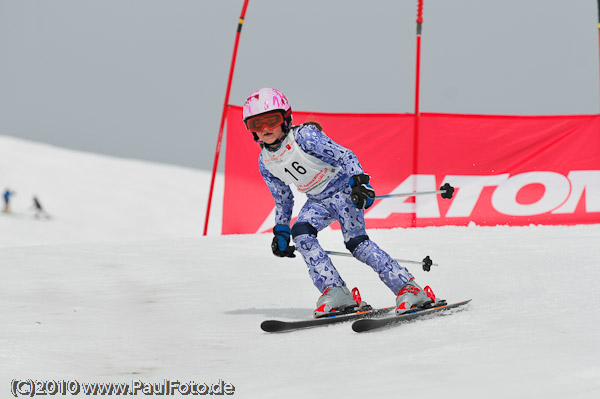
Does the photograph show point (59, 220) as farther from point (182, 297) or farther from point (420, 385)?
point (420, 385)

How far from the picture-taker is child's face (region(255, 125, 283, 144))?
4500mm

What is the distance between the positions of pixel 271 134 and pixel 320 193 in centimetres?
51

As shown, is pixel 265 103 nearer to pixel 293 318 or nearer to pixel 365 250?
pixel 365 250

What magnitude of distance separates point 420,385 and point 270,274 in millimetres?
4327

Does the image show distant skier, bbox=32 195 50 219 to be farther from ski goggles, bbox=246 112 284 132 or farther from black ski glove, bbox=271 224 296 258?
ski goggles, bbox=246 112 284 132

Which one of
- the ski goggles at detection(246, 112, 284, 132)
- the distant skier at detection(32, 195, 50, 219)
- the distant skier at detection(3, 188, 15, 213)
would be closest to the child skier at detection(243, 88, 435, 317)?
the ski goggles at detection(246, 112, 284, 132)

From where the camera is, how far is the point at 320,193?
4754 mm

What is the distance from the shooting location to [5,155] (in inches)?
1196

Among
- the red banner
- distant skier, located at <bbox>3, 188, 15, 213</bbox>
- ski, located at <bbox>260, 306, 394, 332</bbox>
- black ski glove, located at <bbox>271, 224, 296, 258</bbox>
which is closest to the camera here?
ski, located at <bbox>260, 306, 394, 332</bbox>

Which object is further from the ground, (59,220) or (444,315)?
(59,220)

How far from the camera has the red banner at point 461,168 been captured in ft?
33.0

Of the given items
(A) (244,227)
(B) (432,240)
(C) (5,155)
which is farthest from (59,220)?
(B) (432,240)

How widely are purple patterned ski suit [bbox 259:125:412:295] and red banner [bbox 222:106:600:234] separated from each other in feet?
17.2

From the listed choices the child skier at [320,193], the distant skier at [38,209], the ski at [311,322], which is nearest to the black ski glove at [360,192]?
the child skier at [320,193]
